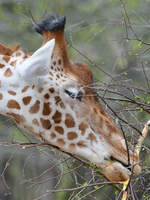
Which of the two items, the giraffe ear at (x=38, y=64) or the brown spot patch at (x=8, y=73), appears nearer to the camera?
the giraffe ear at (x=38, y=64)

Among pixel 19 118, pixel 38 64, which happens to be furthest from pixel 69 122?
pixel 38 64

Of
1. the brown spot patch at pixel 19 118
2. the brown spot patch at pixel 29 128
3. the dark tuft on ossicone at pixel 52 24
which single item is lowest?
the brown spot patch at pixel 29 128

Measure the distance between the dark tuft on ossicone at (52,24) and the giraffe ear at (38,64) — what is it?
0.48m

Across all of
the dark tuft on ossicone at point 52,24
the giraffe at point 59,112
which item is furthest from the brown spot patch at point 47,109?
the dark tuft on ossicone at point 52,24

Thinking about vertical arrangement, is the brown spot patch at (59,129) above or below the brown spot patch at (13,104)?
below

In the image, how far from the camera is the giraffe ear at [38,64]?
265 cm

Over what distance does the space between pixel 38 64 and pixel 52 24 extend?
569 mm

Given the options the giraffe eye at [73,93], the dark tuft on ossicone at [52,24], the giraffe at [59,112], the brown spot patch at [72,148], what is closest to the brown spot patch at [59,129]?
the giraffe at [59,112]

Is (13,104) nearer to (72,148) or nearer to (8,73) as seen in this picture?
(8,73)

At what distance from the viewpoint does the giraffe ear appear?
8.71 ft

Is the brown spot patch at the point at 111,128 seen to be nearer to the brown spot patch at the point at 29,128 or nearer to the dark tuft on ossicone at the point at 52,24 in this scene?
the brown spot patch at the point at 29,128

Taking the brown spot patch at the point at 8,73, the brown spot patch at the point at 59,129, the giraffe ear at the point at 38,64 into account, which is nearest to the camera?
the giraffe ear at the point at 38,64

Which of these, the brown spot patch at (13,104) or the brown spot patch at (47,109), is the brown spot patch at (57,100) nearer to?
the brown spot patch at (47,109)

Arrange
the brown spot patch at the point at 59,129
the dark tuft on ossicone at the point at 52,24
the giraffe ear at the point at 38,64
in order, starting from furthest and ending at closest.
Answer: the dark tuft on ossicone at the point at 52,24, the brown spot patch at the point at 59,129, the giraffe ear at the point at 38,64
